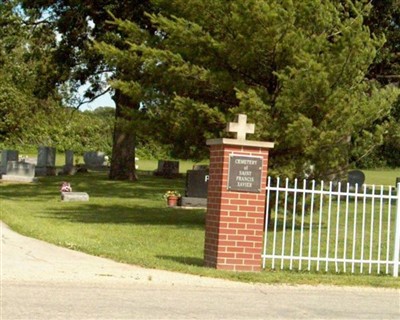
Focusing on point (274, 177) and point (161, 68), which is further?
point (161, 68)

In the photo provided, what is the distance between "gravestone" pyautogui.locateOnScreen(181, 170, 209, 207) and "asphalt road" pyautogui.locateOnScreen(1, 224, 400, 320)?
13.1 metres

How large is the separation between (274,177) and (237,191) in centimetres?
615

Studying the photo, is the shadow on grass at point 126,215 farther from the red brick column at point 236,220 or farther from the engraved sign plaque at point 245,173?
the engraved sign plaque at point 245,173

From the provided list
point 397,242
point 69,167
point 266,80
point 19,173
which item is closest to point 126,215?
point 266,80

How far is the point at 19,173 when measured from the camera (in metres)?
36.9

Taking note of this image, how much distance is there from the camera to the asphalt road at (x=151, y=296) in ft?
28.4

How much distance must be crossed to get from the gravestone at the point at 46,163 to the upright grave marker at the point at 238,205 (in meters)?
30.6

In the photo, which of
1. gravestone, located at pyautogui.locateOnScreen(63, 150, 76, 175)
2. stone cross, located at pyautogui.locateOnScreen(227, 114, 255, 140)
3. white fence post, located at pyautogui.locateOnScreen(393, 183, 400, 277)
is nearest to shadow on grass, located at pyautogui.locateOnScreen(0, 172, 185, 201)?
gravestone, located at pyautogui.locateOnScreen(63, 150, 76, 175)

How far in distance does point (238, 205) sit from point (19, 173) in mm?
26313

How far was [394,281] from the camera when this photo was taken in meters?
12.0

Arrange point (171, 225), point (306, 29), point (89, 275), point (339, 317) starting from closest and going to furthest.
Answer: point (339, 317), point (89, 275), point (306, 29), point (171, 225)

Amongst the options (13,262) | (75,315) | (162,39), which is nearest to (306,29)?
(162,39)

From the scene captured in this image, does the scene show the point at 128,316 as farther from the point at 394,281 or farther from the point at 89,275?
the point at 394,281

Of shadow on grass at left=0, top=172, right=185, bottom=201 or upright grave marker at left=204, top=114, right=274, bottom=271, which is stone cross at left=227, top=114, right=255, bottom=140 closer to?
upright grave marker at left=204, top=114, right=274, bottom=271
